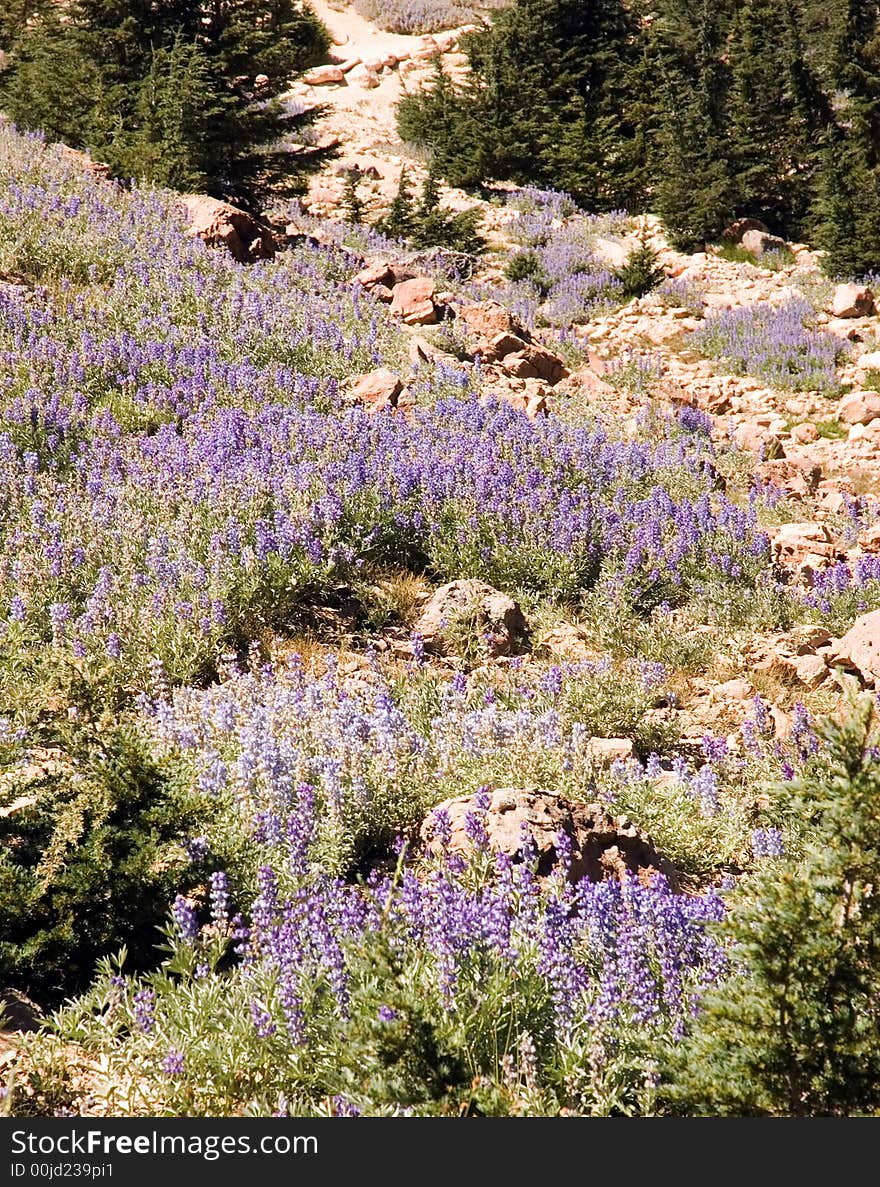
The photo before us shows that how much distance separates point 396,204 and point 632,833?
15106 millimetres

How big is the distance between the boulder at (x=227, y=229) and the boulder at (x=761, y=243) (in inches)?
415

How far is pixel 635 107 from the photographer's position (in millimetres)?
21328

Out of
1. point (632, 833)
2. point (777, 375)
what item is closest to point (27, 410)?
point (632, 833)

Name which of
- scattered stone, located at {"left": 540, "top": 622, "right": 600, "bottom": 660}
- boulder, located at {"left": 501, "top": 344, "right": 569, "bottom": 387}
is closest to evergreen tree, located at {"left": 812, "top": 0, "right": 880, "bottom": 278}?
boulder, located at {"left": 501, "top": 344, "right": 569, "bottom": 387}

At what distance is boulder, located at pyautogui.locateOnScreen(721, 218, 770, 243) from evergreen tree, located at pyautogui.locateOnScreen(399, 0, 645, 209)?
2.45m

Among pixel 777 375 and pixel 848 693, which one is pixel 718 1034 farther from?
pixel 777 375

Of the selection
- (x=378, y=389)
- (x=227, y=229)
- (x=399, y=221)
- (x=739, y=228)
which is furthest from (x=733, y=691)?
(x=739, y=228)

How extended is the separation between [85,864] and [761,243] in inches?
747

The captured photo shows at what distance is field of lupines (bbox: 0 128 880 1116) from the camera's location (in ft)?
9.76

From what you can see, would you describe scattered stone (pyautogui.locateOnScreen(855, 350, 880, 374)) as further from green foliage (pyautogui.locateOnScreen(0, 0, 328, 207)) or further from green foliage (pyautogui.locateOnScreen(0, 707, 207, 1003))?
green foliage (pyautogui.locateOnScreen(0, 707, 207, 1003))

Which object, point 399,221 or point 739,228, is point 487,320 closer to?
point 399,221

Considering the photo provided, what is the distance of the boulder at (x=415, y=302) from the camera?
12.2 metres

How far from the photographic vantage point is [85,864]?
3.54 meters

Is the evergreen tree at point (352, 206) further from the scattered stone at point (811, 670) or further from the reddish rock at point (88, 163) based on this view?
the scattered stone at point (811, 670)
